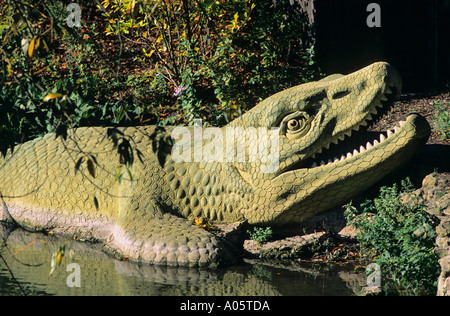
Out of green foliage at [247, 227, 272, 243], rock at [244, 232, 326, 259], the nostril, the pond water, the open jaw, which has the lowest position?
the pond water

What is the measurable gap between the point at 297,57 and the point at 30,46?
20.7 feet

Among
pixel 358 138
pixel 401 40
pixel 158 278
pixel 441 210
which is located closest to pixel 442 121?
pixel 358 138

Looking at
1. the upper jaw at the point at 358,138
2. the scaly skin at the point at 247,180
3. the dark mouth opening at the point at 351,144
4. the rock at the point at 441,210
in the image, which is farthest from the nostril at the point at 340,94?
the rock at the point at 441,210

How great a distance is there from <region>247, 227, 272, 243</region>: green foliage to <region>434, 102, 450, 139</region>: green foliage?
276 centimetres

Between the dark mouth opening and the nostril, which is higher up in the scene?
the nostril

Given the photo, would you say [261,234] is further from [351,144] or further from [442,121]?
[442,121]

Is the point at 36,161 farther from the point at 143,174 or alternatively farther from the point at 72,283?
the point at 72,283

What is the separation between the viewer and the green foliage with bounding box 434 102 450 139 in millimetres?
7133

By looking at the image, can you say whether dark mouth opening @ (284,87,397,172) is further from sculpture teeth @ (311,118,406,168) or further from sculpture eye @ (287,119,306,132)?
sculpture eye @ (287,119,306,132)

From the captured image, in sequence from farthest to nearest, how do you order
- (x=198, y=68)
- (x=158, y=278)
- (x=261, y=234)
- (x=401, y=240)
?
1. (x=198, y=68)
2. (x=261, y=234)
3. (x=158, y=278)
4. (x=401, y=240)

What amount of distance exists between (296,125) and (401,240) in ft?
4.90

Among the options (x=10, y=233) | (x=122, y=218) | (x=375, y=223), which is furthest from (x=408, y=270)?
(x=10, y=233)

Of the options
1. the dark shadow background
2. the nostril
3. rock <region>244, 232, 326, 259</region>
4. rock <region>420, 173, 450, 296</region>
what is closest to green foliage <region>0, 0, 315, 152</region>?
the dark shadow background

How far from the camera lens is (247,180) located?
19.2ft
